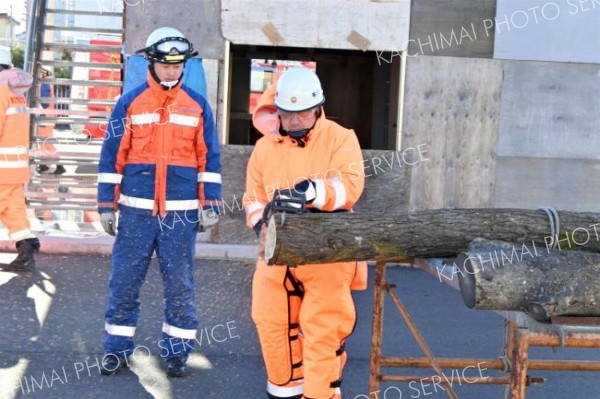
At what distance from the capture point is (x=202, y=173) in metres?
5.11

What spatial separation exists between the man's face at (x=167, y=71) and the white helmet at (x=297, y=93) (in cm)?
117

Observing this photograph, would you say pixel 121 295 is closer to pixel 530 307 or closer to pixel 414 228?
pixel 414 228

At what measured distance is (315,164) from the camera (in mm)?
3912

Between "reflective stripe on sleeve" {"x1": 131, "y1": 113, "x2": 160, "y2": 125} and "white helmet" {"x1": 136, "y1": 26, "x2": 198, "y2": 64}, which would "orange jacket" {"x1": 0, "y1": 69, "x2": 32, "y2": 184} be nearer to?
"reflective stripe on sleeve" {"x1": 131, "y1": 113, "x2": 160, "y2": 125}

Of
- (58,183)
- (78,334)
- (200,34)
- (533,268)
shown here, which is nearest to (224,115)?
(200,34)

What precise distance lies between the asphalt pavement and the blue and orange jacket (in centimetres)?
104

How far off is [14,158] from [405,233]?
4.84 m

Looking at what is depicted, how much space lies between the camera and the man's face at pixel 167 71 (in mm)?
4840

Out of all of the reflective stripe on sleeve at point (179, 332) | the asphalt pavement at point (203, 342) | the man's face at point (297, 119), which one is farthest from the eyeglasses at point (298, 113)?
the reflective stripe on sleeve at point (179, 332)

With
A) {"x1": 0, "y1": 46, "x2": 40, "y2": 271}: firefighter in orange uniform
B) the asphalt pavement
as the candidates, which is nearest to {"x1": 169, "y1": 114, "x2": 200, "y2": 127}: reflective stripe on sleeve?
the asphalt pavement

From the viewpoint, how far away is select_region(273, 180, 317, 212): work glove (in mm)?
3559

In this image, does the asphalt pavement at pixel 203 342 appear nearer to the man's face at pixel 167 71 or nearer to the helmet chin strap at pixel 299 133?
the helmet chin strap at pixel 299 133

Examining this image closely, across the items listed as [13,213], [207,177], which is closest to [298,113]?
[207,177]

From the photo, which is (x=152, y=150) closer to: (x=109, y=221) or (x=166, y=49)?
(x=109, y=221)
